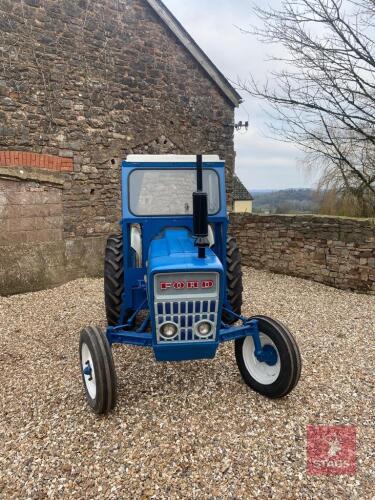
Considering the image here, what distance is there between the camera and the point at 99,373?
3.00 m

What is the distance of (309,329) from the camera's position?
17.0ft

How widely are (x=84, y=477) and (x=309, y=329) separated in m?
3.60

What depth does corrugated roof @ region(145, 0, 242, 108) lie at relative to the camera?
7.94 m

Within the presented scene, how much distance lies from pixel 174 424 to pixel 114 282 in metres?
1.67

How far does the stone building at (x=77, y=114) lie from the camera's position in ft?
21.1

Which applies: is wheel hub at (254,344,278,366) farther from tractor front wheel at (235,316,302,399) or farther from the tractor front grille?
the tractor front grille

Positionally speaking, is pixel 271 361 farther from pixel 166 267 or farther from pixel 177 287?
pixel 166 267

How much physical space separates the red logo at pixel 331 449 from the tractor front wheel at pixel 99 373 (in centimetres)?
155

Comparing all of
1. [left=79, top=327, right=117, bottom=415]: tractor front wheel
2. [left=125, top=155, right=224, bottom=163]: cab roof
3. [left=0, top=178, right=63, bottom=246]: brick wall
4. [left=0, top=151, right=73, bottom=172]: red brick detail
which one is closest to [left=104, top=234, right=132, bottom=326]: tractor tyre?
[left=79, top=327, right=117, bottom=415]: tractor front wheel

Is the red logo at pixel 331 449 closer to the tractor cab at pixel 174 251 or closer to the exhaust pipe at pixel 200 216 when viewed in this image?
the tractor cab at pixel 174 251

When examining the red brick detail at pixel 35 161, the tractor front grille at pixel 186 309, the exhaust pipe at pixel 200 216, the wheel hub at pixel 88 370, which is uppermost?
the red brick detail at pixel 35 161

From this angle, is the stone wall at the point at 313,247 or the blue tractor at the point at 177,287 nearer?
the blue tractor at the point at 177,287

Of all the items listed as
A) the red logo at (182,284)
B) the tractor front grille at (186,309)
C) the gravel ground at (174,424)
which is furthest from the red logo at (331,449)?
the red logo at (182,284)

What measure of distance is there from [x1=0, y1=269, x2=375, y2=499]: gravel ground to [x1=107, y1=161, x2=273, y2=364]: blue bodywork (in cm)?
47
